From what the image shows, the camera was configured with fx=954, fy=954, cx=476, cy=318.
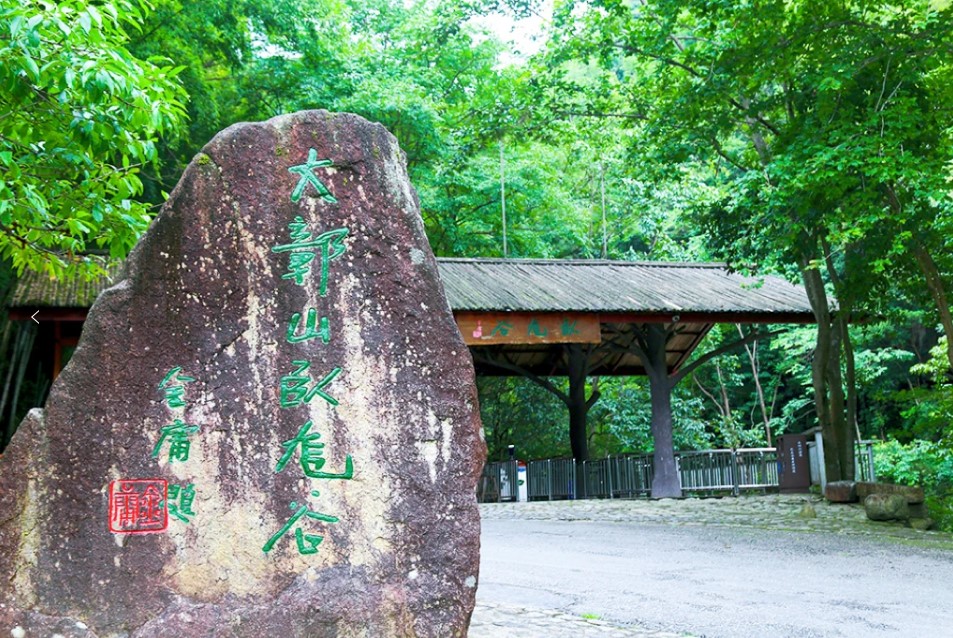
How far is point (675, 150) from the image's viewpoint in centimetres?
1238

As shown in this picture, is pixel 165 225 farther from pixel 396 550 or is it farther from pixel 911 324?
pixel 911 324

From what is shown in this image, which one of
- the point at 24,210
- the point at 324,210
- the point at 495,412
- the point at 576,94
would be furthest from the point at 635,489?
the point at 324,210

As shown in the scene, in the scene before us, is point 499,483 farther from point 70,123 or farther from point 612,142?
point 70,123

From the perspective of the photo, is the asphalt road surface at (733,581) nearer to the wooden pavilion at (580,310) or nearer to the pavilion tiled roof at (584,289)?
the wooden pavilion at (580,310)

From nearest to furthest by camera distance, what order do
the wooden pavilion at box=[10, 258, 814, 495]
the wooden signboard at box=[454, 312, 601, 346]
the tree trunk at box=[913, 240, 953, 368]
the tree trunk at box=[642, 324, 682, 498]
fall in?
the tree trunk at box=[913, 240, 953, 368], the wooden pavilion at box=[10, 258, 814, 495], the wooden signboard at box=[454, 312, 601, 346], the tree trunk at box=[642, 324, 682, 498]

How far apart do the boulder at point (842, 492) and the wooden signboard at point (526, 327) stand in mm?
4006

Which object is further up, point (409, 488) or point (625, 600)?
point (409, 488)

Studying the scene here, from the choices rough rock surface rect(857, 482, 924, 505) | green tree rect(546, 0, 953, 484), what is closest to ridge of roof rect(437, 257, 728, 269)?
green tree rect(546, 0, 953, 484)

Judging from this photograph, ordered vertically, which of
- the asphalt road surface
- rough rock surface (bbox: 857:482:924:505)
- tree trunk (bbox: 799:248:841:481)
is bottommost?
the asphalt road surface

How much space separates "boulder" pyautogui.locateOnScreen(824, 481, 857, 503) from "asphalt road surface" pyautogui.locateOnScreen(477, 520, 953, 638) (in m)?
2.84

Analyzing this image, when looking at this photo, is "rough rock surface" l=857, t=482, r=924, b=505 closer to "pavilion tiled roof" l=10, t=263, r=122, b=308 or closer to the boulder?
the boulder

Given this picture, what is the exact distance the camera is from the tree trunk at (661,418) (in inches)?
663

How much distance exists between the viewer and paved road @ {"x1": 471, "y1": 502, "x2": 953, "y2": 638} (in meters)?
5.68

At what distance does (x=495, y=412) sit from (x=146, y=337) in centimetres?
1980
